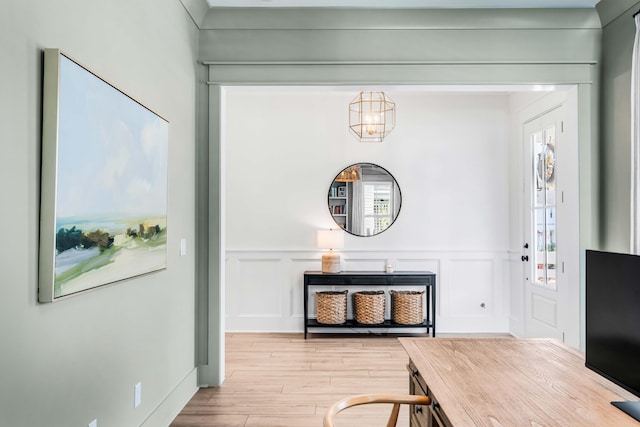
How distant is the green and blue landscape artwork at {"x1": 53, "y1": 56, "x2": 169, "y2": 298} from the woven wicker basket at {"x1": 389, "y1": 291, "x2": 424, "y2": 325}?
289cm

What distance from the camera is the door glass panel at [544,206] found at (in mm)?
3838

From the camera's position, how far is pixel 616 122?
292 cm

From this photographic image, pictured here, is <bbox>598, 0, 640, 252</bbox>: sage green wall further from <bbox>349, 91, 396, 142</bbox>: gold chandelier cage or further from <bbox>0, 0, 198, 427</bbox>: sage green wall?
<bbox>0, 0, 198, 427</bbox>: sage green wall

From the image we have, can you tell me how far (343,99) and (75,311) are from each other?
3.82 metres

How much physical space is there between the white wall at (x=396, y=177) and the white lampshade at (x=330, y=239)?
0.90ft

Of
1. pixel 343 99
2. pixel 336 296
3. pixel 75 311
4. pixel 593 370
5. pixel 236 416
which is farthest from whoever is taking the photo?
pixel 343 99

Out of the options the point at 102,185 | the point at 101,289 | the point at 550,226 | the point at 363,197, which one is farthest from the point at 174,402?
the point at 550,226

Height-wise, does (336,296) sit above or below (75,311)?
below

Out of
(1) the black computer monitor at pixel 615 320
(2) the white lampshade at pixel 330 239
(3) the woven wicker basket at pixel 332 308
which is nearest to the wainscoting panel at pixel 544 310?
(3) the woven wicker basket at pixel 332 308

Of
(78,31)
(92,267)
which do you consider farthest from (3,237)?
(78,31)

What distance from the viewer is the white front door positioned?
3.25 metres

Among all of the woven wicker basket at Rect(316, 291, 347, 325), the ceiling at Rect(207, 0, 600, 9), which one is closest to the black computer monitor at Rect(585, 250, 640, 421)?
the ceiling at Rect(207, 0, 600, 9)

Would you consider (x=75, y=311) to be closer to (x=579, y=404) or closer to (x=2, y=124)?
(x=2, y=124)

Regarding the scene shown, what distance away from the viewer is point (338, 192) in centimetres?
480
